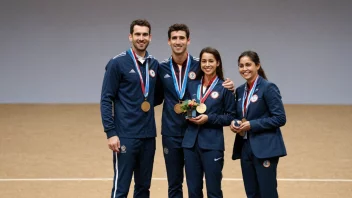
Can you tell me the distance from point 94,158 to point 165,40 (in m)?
5.84

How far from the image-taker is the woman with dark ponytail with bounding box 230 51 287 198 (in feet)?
14.7

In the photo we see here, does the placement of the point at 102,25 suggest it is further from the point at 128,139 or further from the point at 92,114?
the point at 128,139

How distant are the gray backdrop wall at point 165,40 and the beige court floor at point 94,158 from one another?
53.3 inches

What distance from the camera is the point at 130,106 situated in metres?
4.64

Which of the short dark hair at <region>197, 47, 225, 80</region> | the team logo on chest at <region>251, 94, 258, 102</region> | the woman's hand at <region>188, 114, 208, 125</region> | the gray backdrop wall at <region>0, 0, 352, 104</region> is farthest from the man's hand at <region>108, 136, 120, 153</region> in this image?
the gray backdrop wall at <region>0, 0, 352, 104</region>

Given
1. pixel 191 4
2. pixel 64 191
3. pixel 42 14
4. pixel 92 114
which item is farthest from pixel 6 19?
pixel 64 191

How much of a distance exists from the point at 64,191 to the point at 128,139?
1848 mm

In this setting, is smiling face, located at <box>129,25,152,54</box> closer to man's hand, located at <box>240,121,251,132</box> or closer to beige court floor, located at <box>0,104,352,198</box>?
man's hand, located at <box>240,121,251,132</box>

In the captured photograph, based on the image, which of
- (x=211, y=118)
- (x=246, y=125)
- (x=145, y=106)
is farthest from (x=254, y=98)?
(x=145, y=106)

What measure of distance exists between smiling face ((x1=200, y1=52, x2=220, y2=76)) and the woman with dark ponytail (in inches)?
8.2

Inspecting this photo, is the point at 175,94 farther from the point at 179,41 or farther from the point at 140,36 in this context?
the point at 140,36

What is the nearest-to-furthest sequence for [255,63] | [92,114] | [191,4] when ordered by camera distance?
[255,63] → [92,114] → [191,4]

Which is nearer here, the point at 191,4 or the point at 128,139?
the point at 128,139

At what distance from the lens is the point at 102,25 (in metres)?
13.3
